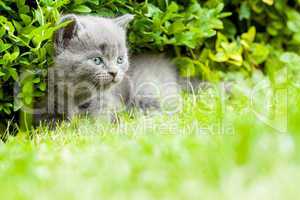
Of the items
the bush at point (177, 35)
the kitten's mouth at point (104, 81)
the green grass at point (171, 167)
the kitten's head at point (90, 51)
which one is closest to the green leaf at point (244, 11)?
the bush at point (177, 35)

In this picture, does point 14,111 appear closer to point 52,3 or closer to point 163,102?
point 52,3

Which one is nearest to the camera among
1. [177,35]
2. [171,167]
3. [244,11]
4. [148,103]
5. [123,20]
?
[171,167]

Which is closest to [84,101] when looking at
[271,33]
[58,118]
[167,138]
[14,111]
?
[58,118]

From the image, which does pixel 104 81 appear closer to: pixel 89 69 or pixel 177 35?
pixel 89 69

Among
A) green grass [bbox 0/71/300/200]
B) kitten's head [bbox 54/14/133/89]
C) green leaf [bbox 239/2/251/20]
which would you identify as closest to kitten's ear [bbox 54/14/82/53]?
kitten's head [bbox 54/14/133/89]

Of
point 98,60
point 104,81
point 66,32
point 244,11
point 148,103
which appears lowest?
point 148,103

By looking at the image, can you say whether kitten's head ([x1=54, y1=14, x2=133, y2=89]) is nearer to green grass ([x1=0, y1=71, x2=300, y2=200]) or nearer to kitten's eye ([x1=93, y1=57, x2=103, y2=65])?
kitten's eye ([x1=93, y1=57, x2=103, y2=65])

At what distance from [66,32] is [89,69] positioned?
238 millimetres

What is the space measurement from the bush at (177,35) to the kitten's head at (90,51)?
73 millimetres

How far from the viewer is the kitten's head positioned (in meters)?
3.01

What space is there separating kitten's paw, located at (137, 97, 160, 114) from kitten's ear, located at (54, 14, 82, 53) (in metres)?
0.79

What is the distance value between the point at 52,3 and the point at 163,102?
3.50 ft

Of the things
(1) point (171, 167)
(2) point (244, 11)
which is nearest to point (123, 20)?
(2) point (244, 11)

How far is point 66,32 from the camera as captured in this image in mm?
2982
